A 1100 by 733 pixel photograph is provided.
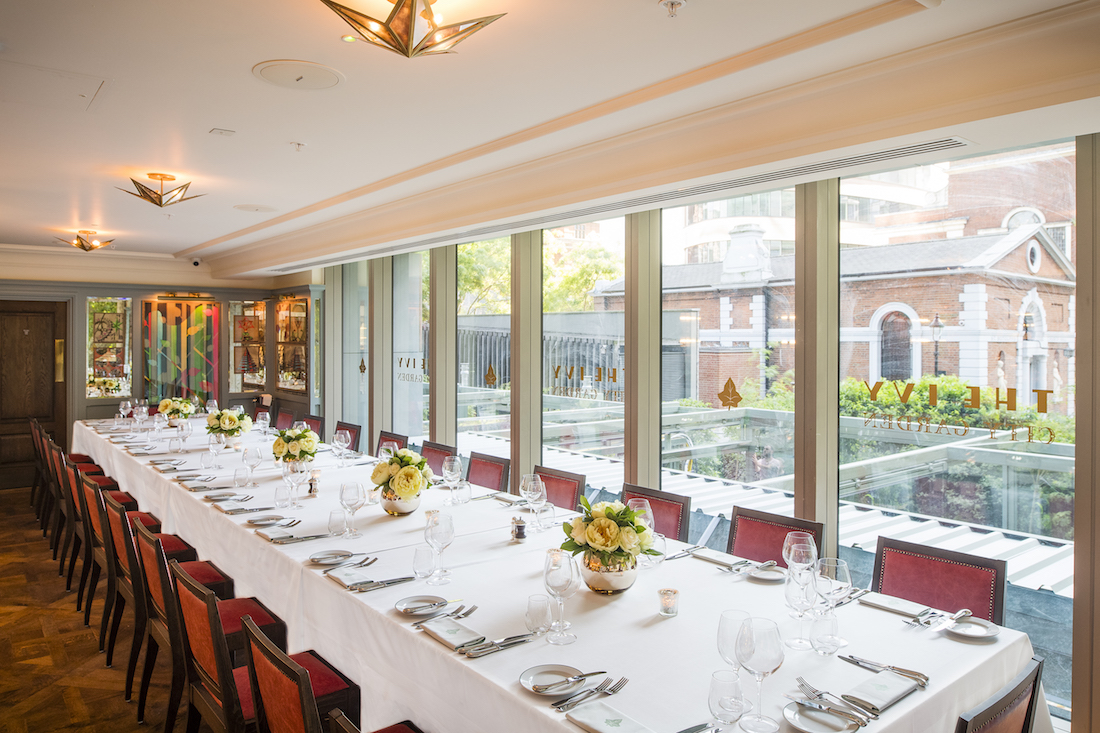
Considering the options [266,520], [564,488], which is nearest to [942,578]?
[564,488]

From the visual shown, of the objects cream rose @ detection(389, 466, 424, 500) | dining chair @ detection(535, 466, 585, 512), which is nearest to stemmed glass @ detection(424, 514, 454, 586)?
cream rose @ detection(389, 466, 424, 500)

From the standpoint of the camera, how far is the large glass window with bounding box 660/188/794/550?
420 centimetres

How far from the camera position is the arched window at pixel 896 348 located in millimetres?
3664

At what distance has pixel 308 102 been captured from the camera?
Result: 335 cm

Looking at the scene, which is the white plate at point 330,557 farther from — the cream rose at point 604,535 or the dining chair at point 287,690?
the cream rose at point 604,535

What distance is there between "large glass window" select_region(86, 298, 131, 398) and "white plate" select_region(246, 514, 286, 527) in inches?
283

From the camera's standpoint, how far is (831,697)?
5.52 feet

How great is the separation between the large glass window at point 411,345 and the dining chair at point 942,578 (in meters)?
5.37

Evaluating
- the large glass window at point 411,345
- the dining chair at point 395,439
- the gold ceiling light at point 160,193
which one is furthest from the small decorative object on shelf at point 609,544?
the large glass window at point 411,345

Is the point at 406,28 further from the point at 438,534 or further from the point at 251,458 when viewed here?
the point at 251,458

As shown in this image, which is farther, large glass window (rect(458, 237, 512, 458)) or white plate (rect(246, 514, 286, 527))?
large glass window (rect(458, 237, 512, 458))

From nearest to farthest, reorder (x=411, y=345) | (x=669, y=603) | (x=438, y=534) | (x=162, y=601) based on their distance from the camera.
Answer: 1. (x=669, y=603)
2. (x=438, y=534)
3. (x=162, y=601)
4. (x=411, y=345)

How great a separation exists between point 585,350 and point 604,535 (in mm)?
3304

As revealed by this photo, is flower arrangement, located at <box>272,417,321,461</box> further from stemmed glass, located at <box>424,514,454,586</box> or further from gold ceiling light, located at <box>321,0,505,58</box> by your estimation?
gold ceiling light, located at <box>321,0,505,58</box>
